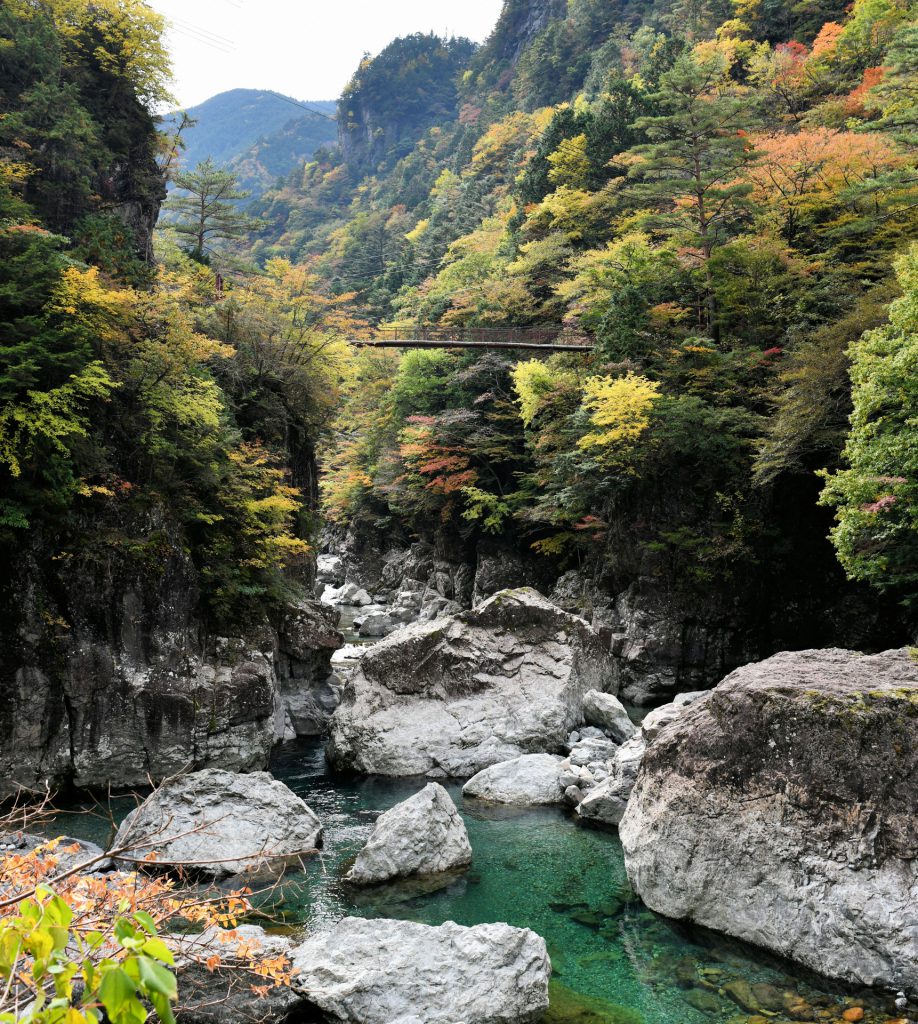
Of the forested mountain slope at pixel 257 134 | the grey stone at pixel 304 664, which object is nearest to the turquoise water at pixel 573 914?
the grey stone at pixel 304 664

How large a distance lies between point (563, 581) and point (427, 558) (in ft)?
35.0

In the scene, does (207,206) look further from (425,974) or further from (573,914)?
(425,974)

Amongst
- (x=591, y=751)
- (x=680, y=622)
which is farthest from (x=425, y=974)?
(x=680, y=622)

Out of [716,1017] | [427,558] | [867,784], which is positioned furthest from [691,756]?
[427,558]

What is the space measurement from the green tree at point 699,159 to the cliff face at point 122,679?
16.7m

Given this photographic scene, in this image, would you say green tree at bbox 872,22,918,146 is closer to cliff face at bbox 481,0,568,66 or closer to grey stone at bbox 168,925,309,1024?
grey stone at bbox 168,925,309,1024

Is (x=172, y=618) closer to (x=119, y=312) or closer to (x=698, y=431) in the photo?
(x=119, y=312)

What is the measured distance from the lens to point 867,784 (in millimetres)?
7570

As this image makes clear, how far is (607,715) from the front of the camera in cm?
1548

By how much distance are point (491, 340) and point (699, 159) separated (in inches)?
366

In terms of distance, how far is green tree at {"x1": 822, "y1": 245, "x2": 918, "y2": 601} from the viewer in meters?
12.0

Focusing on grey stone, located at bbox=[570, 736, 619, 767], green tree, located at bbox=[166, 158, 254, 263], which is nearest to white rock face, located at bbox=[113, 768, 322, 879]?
grey stone, located at bbox=[570, 736, 619, 767]

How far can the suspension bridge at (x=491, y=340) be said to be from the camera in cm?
2445

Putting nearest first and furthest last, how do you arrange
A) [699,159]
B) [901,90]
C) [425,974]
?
[425,974] → [901,90] → [699,159]
